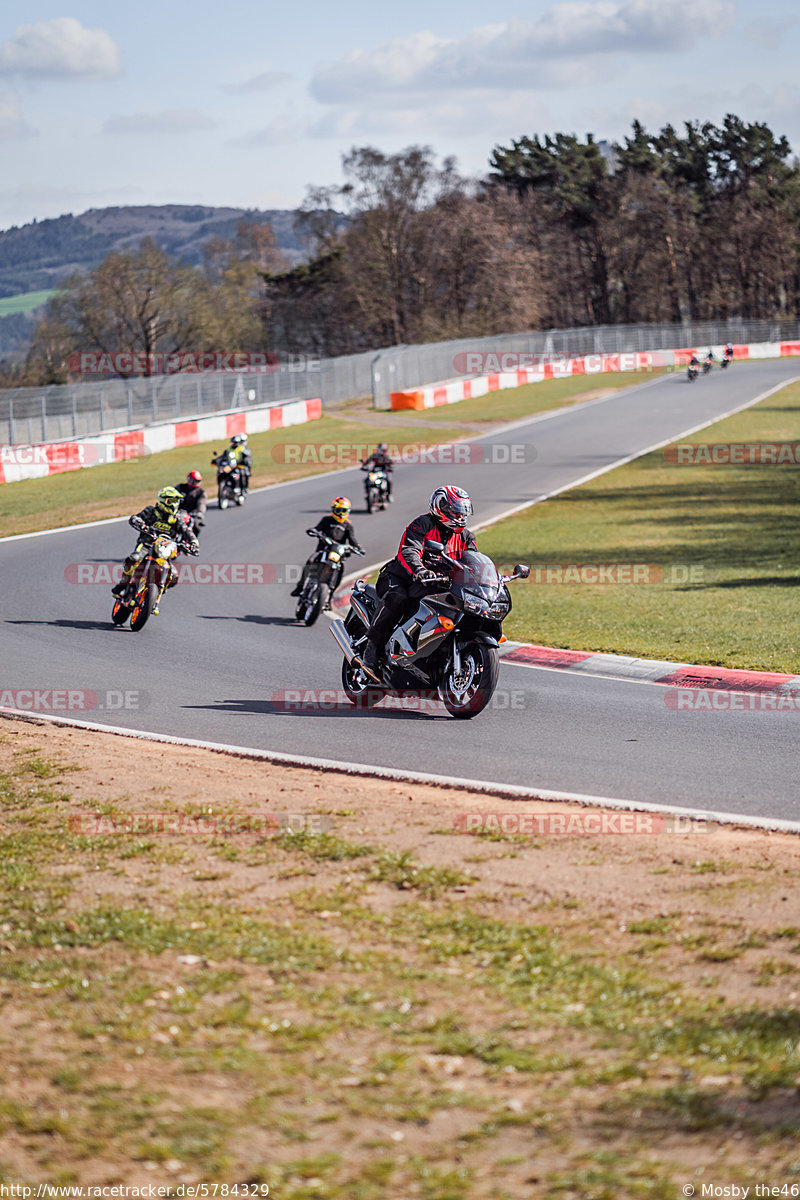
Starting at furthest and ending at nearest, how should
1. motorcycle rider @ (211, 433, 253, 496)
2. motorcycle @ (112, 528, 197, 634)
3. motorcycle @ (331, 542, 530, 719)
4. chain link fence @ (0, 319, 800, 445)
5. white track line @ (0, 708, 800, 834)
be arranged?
chain link fence @ (0, 319, 800, 445), motorcycle rider @ (211, 433, 253, 496), motorcycle @ (112, 528, 197, 634), motorcycle @ (331, 542, 530, 719), white track line @ (0, 708, 800, 834)

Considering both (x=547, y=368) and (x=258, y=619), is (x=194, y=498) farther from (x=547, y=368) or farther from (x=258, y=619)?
(x=547, y=368)

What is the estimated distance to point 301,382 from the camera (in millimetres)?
55188

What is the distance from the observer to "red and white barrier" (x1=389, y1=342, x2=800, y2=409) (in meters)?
55.8

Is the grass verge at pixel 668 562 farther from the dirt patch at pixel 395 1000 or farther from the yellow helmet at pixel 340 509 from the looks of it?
the dirt patch at pixel 395 1000

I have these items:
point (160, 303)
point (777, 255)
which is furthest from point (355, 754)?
point (777, 255)

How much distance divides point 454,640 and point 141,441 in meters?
31.3

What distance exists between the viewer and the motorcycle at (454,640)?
10086 mm

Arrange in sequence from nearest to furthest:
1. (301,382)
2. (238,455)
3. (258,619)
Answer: (258,619) < (238,455) < (301,382)

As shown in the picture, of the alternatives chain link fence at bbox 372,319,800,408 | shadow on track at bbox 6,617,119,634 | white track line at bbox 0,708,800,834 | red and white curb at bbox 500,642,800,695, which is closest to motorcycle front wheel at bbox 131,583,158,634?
shadow on track at bbox 6,617,119,634

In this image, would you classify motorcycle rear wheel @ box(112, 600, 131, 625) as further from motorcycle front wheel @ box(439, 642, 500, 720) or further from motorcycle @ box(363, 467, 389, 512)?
motorcycle @ box(363, 467, 389, 512)

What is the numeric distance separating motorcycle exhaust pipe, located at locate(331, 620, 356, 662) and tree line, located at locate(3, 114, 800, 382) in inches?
2664

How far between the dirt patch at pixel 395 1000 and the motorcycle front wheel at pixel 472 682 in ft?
8.87

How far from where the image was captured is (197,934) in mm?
5637

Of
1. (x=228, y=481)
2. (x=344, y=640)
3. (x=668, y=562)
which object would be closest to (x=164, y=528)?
(x=344, y=640)
